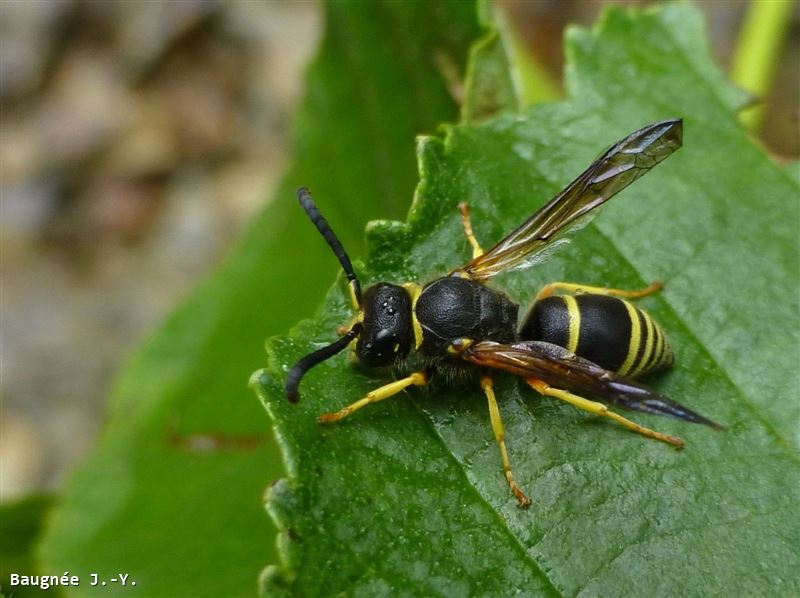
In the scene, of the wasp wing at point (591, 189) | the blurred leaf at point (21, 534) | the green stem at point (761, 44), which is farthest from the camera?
the green stem at point (761, 44)

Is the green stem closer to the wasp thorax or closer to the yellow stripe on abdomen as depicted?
the yellow stripe on abdomen

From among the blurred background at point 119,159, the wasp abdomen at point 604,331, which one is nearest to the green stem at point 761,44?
the wasp abdomen at point 604,331

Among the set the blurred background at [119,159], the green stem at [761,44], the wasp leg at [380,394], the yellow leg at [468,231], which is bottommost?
the wasp leg at [380,394]

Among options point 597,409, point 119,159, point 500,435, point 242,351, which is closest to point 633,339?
point 597,409

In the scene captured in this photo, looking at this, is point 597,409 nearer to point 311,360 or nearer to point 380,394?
point 380,394

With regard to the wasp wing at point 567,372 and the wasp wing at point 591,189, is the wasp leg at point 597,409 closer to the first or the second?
the wasp wing at point 567,372

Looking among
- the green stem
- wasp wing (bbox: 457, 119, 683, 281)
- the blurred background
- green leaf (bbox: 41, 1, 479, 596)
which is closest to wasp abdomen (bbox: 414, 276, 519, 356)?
wasp wing (bbox: 457, 119, 683, 281)

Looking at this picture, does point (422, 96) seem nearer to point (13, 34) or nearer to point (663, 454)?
point (663, 454)
